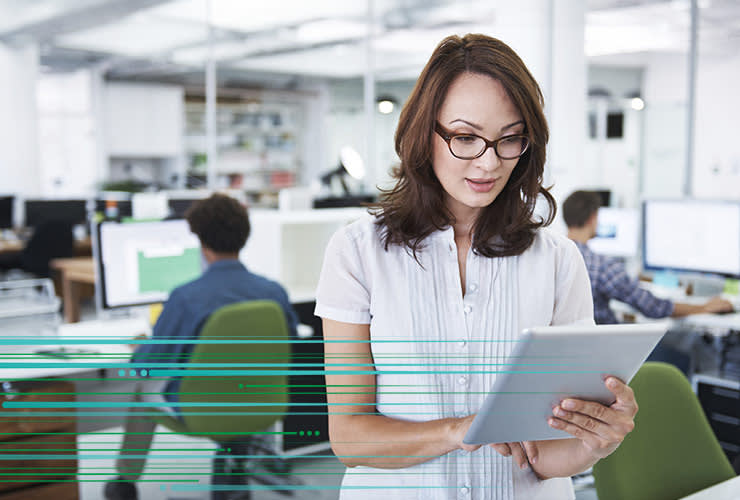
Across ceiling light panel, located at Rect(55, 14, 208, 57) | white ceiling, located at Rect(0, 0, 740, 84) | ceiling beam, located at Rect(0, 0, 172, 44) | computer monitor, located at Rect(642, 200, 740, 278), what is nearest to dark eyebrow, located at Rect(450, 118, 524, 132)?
computer monitor, located at Rect(642, 200, 740, 278)

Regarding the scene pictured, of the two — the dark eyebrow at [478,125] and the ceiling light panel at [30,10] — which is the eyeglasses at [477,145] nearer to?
the dark eyebrow at [478,125]

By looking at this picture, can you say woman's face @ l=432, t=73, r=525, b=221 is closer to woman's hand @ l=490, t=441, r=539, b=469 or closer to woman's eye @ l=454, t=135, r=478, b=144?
woman's eye @ l=454, t=135, r=478, b=144

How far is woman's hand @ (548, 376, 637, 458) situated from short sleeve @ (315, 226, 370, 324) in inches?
12.3

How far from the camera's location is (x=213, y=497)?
8.60 feet

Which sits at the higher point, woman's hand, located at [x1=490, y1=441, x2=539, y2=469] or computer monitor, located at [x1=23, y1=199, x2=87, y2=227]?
computer monitor, located at [x1=23, y1=199, x2=87, y2=227]

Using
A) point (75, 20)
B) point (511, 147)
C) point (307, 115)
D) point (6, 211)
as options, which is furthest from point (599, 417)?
point (307, 115)

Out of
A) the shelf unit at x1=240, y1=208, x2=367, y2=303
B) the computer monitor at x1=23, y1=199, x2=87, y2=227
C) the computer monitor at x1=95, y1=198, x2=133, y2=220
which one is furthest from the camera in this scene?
the computer monitor at x1=23, y1=199, x2=87, y2=227

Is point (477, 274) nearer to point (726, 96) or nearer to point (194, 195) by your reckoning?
point (194, 195)

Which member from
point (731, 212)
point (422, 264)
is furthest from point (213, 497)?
point (731, 212)

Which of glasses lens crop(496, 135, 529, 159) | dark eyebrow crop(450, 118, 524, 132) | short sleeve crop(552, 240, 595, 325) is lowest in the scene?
short sleeve crop(552, 240, 595, 325)

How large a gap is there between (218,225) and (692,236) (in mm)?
2423

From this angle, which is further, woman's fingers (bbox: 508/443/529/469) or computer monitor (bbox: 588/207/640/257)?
computer monitor (bbox: 588/207/640/257)

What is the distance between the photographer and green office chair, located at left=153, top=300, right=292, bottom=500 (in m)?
2.21

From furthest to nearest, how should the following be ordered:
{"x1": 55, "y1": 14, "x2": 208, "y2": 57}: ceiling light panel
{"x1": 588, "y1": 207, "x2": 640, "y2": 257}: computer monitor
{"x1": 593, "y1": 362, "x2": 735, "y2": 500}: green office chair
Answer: {"x1": 55, "y1": 14, "x2": 208, "y2": 57}: ceiling light panel
{"x1": 588, "y1": 207, "x2": 640, "y2": 257}: computer monitor
{"x1": 593, "y1": 362, "x2": 735, "y2": 500}: green office chair
